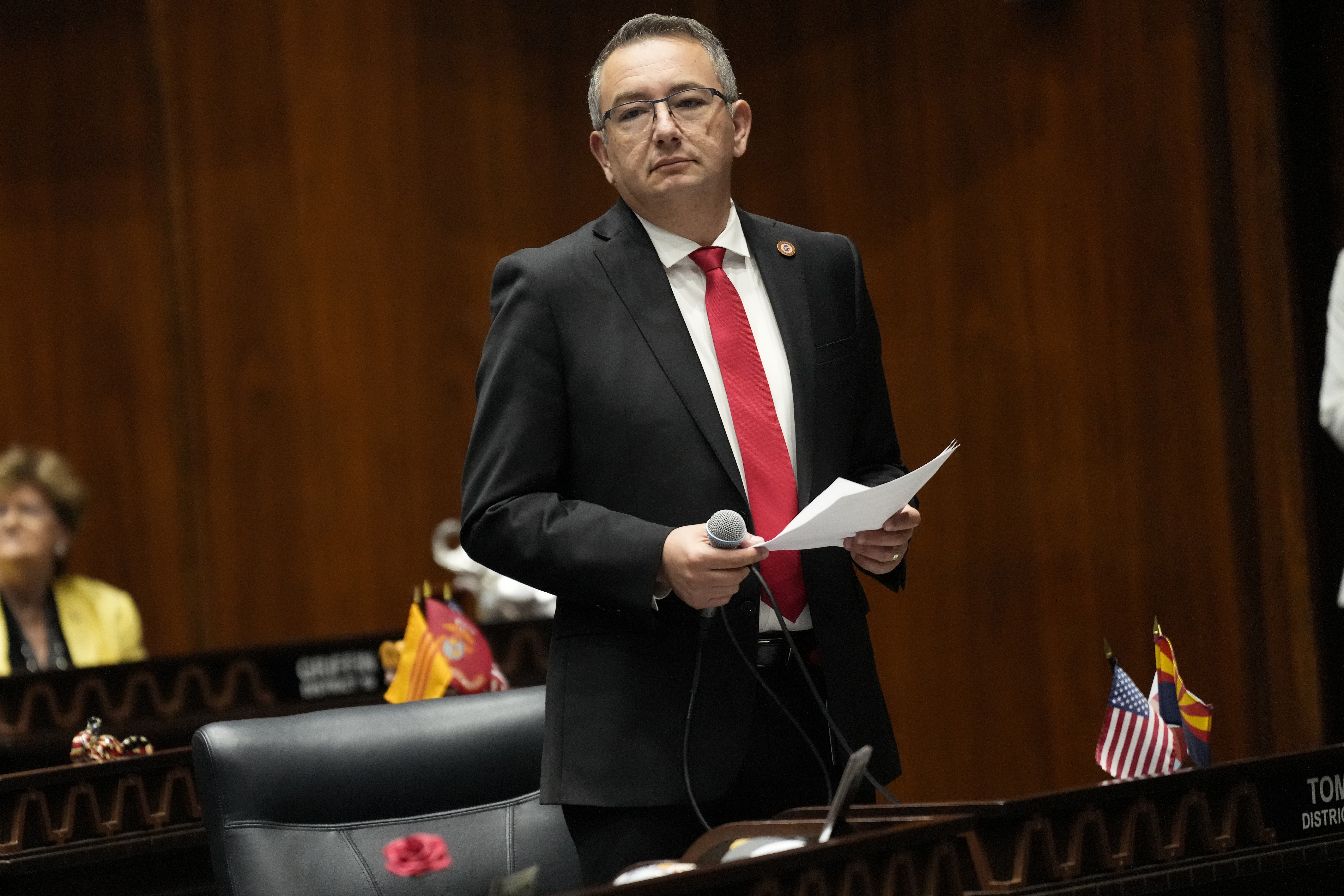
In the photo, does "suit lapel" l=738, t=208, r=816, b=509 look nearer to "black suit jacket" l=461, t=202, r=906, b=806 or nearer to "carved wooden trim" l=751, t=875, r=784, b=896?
"black suit jacket" l=461, t=202, r=906, b=806

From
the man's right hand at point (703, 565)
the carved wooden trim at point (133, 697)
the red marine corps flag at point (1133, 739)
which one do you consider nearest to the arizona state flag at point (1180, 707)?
the red marine corps flag at point (1133, 739)

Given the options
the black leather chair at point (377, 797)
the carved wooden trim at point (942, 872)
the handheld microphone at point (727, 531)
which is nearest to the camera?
the carved wooden trim at point (942, 872)

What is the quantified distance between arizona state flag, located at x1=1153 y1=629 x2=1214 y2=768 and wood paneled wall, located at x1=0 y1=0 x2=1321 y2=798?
2267 millimetres

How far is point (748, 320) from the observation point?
1796 millimetres

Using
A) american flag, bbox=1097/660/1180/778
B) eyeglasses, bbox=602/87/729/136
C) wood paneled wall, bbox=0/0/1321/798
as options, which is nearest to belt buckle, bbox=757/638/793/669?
american flag, bbox=1097/660/1180/778

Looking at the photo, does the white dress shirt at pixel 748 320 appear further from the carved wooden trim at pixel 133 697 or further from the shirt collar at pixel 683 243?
the carved wooden trim at pixel 133 697

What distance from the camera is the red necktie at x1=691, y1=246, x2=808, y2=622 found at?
1.72 meters

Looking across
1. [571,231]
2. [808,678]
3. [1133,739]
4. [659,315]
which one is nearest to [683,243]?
[659,315]

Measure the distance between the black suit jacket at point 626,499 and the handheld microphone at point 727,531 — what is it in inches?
3.4

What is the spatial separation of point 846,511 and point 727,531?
117 millimetres

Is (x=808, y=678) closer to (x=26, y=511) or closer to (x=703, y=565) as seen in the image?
(x=703, y=565)

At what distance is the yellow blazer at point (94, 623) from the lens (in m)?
4.11

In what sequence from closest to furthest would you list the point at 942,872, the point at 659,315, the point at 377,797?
the point at 942,872, the point at 659,315, the point at 377,797

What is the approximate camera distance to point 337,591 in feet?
17.0
